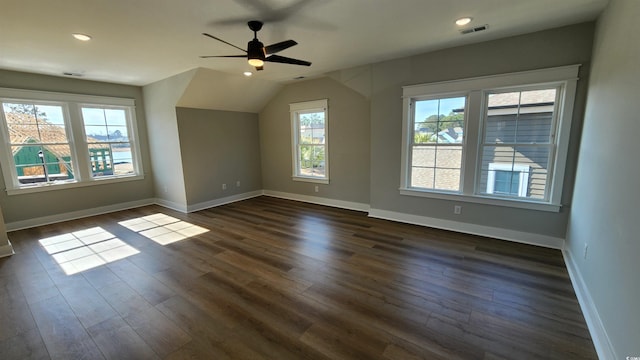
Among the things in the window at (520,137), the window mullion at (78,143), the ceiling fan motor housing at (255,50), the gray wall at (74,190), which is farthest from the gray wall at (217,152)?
the window at (520,137)

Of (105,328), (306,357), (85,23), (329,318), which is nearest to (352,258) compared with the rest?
(329,318)

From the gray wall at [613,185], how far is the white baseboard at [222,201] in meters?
5.79

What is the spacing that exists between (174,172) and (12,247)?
2.42 metres

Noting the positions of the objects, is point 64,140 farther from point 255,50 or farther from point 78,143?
point 255,50

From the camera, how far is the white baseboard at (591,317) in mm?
1640

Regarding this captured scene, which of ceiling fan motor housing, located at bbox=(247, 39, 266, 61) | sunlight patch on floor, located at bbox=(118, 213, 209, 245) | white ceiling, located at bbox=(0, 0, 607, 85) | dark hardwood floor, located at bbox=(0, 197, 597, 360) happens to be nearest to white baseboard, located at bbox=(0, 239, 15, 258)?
dark hardwood floor, located at bbox=(0, 197, 597, 360)

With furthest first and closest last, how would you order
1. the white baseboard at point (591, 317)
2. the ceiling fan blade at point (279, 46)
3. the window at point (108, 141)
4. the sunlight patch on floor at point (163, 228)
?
the window at point (108, 141) → the sunlight patch on floor at point (163, 228) → the ceiling fan blade at point (279, 46) → the white baseboard at point (591, 317)

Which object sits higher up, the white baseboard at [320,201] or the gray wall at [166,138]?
the gray wall at [166,138]

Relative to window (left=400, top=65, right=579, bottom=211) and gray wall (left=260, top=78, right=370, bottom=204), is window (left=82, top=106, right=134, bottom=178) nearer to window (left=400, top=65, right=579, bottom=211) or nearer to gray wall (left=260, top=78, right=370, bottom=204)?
gray wall (left=260, top=78, right=370, bottom=204)

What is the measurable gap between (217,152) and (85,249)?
285 centimetres

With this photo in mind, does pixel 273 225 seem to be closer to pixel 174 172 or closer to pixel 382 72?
pixel 174 172

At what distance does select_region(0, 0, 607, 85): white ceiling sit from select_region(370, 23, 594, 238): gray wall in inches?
6.9

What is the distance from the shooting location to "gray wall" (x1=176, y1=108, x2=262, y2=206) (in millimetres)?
5180

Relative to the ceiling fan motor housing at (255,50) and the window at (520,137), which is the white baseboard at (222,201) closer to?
the ceiling fan motor housing at (255,50)
